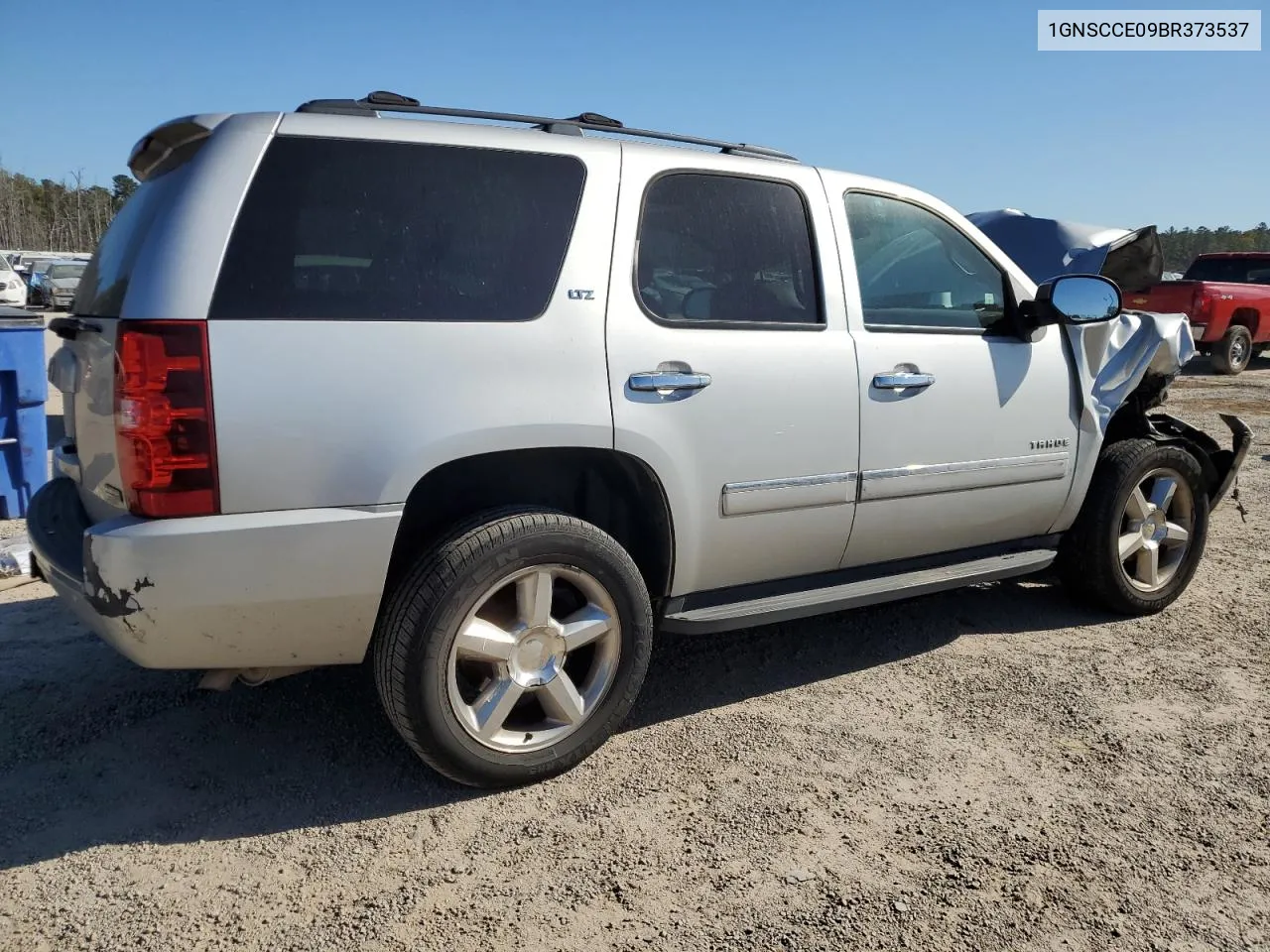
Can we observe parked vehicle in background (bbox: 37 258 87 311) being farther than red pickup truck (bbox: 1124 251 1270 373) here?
Yes

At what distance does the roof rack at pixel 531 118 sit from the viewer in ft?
9.12

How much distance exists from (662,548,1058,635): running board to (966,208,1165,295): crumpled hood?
3.45m

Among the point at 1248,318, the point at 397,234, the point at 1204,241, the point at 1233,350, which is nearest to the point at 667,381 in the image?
the point at 397,234

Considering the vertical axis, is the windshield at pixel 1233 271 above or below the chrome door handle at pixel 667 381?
above

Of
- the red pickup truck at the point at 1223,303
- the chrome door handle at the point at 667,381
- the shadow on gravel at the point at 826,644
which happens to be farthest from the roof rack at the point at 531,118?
the red pickup truck at the point at 1223,303

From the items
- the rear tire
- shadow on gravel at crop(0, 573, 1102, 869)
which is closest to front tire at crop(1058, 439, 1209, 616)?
shadow on gravel at crop(0, 573, 1102, 869)

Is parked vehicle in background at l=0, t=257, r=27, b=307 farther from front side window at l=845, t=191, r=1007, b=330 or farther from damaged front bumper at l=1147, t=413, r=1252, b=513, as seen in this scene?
damaged front bumper at l=1147, t=413, r=1252, b=513

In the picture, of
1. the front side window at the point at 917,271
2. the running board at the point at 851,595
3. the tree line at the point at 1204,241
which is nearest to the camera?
the running board at the point at 851,595

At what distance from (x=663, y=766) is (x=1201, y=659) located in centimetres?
237

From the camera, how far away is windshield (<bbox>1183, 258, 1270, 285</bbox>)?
1555cm

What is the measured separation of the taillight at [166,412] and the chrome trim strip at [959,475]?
2.13 metres

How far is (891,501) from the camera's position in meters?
3.52

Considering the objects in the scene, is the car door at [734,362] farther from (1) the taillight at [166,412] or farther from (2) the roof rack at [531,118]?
(1) the taillight at [166,412]

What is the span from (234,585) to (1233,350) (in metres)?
15.9
